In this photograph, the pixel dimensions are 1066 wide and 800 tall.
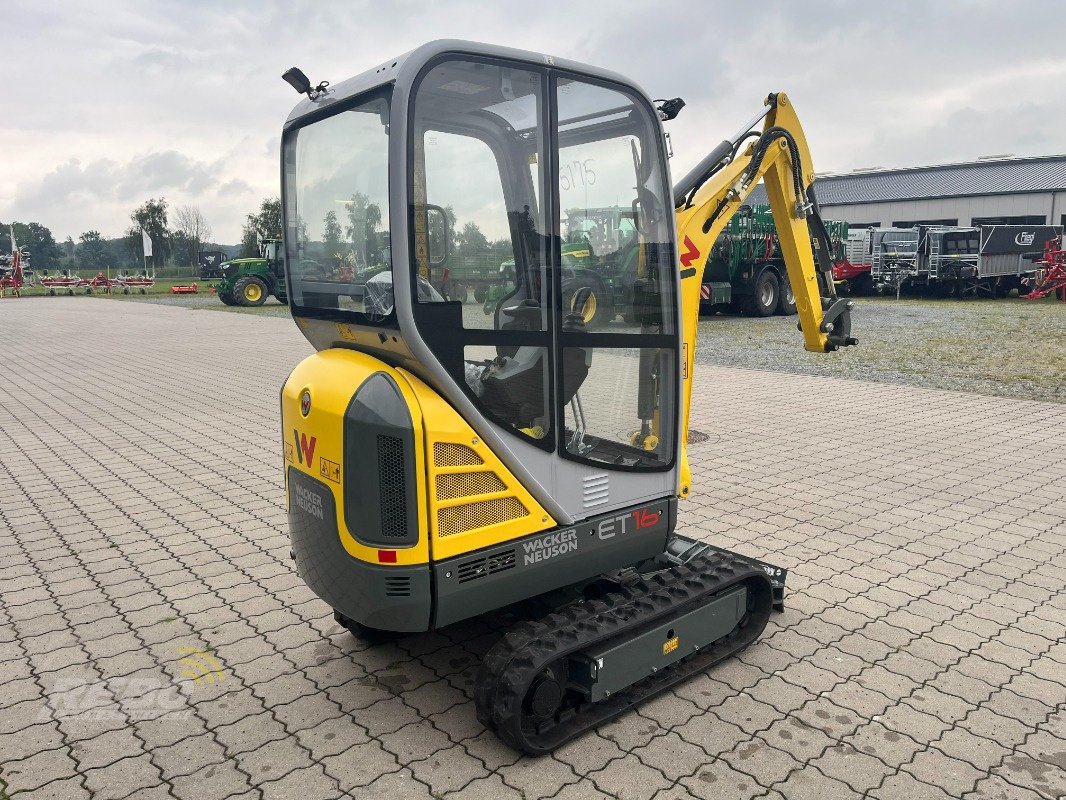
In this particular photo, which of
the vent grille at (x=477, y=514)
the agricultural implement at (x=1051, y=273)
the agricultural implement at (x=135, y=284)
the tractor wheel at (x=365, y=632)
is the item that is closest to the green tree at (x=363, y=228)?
the vent grille at (x=477, y=514)

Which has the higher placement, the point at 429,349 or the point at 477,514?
the point at 429,349

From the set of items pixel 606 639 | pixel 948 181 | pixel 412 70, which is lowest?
pixel 606 639

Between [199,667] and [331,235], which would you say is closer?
[331,235]

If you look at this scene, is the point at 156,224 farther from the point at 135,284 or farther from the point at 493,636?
the point at 493,636

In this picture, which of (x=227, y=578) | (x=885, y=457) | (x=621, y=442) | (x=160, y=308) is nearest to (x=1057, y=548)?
(x=885, y=457)

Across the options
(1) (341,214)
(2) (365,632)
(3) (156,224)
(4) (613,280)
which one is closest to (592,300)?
(4) (613,280)

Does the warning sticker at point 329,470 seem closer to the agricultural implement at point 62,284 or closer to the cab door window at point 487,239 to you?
the cab door window at point 487,239

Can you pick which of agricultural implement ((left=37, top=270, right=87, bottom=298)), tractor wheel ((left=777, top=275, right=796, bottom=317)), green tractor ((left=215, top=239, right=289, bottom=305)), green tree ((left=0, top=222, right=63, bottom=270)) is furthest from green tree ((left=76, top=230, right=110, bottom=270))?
tractor wheel ((left=777, top=275, right=796, bottom=317))

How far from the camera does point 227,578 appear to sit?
501 centimetres

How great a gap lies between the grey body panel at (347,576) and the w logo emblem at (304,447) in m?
0.07

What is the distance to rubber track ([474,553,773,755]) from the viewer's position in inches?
125

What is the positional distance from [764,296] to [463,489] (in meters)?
20.0

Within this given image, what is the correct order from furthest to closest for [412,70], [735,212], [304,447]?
1. [735,212]
2. [304,447]
3. [412,70]

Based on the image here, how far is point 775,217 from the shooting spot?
506 centimetres
